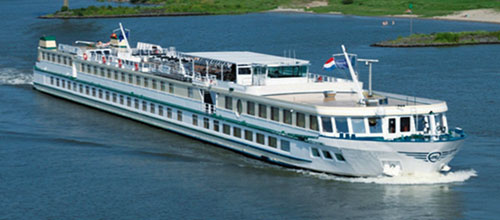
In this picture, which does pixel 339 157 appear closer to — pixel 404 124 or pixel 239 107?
pixel 404 124

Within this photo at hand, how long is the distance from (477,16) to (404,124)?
297 ft

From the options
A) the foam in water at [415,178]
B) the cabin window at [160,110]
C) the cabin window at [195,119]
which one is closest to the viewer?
the foam in water at [415,178]

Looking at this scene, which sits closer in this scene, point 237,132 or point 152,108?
point 237,132

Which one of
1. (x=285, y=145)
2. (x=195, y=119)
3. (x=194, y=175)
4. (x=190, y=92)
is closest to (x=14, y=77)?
(x=190, y=92)

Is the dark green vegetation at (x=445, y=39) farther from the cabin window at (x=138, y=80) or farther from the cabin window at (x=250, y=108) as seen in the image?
the cabin window at (x=250, y=108)

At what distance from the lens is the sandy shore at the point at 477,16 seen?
116312 millimetres

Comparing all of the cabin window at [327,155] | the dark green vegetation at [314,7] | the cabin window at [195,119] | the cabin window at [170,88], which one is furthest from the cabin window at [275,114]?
the dark green vegetation at [314,7]

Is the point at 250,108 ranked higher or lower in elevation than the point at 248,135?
higher

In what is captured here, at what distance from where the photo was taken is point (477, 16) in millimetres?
118875

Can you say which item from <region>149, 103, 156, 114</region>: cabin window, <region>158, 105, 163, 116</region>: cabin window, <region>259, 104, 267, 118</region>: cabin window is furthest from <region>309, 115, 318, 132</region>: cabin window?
<region>149, 103, 156, 114</region>: cabin window

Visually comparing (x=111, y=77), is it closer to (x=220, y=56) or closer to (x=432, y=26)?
(x=220, y=56)

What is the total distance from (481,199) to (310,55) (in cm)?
4614

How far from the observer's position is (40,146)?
42219 mm

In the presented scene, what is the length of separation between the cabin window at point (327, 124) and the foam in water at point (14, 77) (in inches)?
1412
